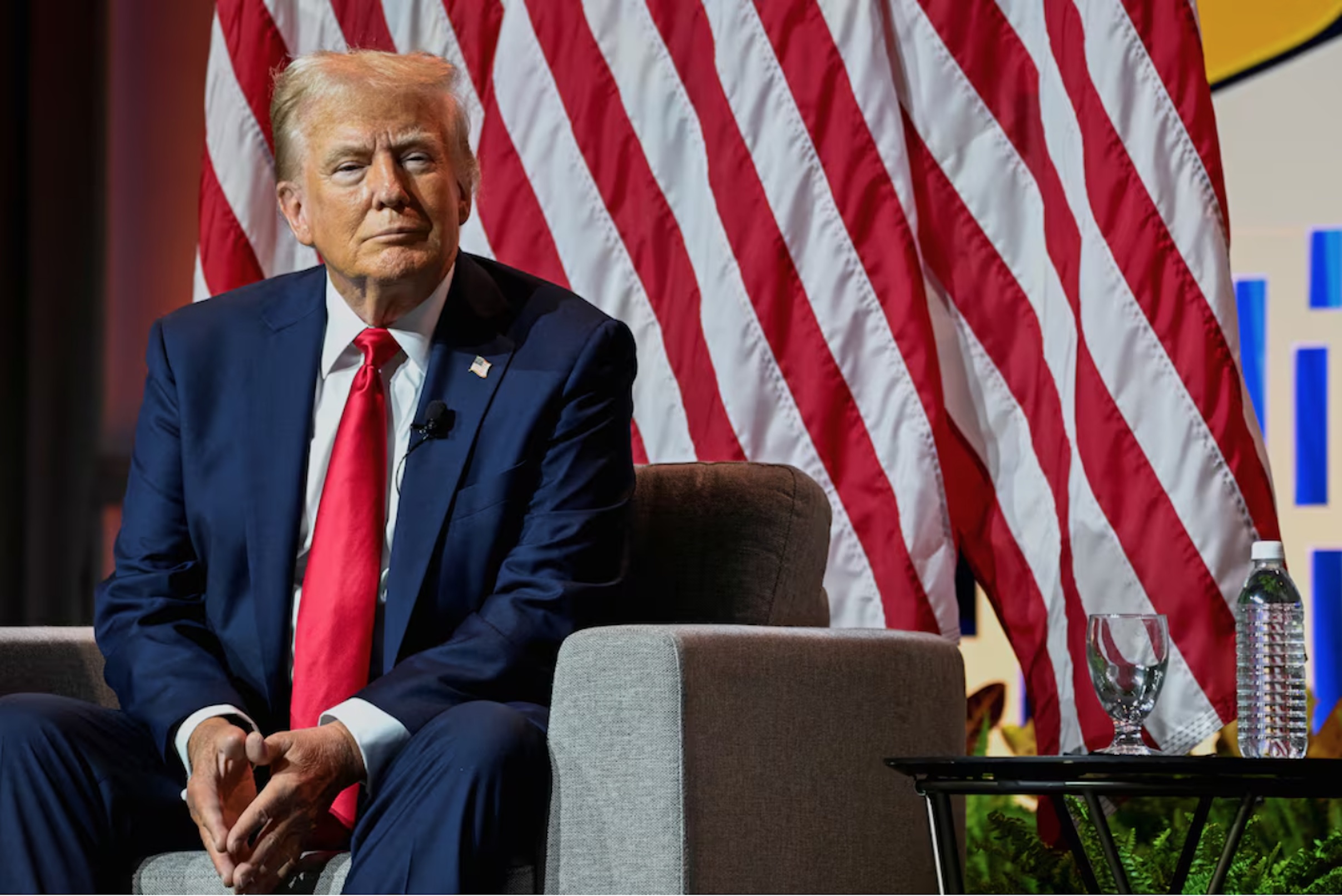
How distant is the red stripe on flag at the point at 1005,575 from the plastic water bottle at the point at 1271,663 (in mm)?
589

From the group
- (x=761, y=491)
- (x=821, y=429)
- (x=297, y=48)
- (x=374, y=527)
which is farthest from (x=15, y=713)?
(x=297, y=48)

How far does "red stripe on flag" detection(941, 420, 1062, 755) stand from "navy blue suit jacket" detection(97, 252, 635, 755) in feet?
3.59

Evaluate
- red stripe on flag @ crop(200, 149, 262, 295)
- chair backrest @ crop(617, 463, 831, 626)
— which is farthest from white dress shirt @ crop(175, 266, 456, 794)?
red stripe on flag @ crop(200, 149, 262, 295)

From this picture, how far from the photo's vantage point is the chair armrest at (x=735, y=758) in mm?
1868

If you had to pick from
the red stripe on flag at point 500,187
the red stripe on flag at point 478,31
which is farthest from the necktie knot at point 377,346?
the red stripe on flag at point 478,31

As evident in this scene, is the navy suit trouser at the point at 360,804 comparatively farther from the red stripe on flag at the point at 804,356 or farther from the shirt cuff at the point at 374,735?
the red stripe on flag at the point at 804,356

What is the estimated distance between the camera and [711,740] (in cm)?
193

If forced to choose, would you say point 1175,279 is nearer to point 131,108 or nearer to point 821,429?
point 821,429

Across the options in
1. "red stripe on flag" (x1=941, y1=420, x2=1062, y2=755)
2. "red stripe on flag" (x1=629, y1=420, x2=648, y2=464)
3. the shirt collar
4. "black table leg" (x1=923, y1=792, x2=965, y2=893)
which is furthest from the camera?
"red stripe on flag" (x1=629, y1=420, x2=648, y2=464)

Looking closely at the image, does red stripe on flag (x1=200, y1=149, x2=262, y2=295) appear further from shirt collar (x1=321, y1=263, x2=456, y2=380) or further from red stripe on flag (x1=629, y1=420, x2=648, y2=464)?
shirt collar (x1=321, y1=263, x2=456, y2=380)

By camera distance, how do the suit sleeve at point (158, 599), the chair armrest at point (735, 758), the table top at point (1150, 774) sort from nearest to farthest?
the table top at point (1150, 774) → the chair armrest at point (735, 758) → the suit sleeve at point (158, 599)

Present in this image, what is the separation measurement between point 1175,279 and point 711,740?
152 cm

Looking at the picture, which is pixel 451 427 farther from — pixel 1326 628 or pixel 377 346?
pixel 1326 628

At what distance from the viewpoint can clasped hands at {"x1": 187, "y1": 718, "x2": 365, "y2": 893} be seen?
1.87 metres
